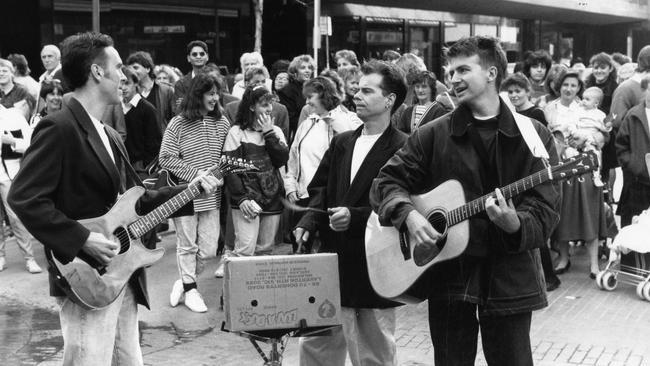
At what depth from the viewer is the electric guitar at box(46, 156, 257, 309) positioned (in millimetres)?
4543

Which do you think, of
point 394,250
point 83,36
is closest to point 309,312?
point 394,250

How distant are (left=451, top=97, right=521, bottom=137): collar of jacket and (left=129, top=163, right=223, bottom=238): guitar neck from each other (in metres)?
1.41

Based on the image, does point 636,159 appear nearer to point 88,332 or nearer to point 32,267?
point 32,267

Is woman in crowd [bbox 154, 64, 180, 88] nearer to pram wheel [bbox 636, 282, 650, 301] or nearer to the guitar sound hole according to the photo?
pram wheel [bbox 636, 282, 650, 301]

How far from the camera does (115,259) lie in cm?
471

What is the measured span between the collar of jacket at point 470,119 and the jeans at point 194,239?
4174 mm

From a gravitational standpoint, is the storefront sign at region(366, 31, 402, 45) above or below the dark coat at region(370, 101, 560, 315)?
above

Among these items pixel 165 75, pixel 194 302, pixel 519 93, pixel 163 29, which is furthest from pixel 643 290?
pixel 163 29

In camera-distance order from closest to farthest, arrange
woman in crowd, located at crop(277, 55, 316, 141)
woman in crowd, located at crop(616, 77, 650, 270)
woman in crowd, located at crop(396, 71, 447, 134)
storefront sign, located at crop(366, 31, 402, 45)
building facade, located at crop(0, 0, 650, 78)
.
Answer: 1. woman in crowd, located at crop(396, 71, 447, 134)
2. woman in crowd, located at crop(616, 77, 650, 270)
3. woman in crowd, located at crop(277, 55, 316, 141)
4. building facade, located at crop(0, 0, 650, 78)
5. storefront sign, located at crop(366, 31, 402, 45)

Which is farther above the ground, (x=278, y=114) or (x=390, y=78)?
(x=390, y=78)

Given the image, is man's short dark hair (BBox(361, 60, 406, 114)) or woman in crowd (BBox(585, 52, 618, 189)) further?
woman in crowd (BBox(585, 52, 618, 189))

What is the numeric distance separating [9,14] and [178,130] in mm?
11142

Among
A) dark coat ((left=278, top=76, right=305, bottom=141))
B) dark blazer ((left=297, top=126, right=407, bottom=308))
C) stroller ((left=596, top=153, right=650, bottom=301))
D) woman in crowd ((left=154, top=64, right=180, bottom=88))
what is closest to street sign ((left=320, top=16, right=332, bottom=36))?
woman in crowd ((left=154, top=64, right=180, bottom=88))

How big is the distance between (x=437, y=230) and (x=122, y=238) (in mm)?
1482
